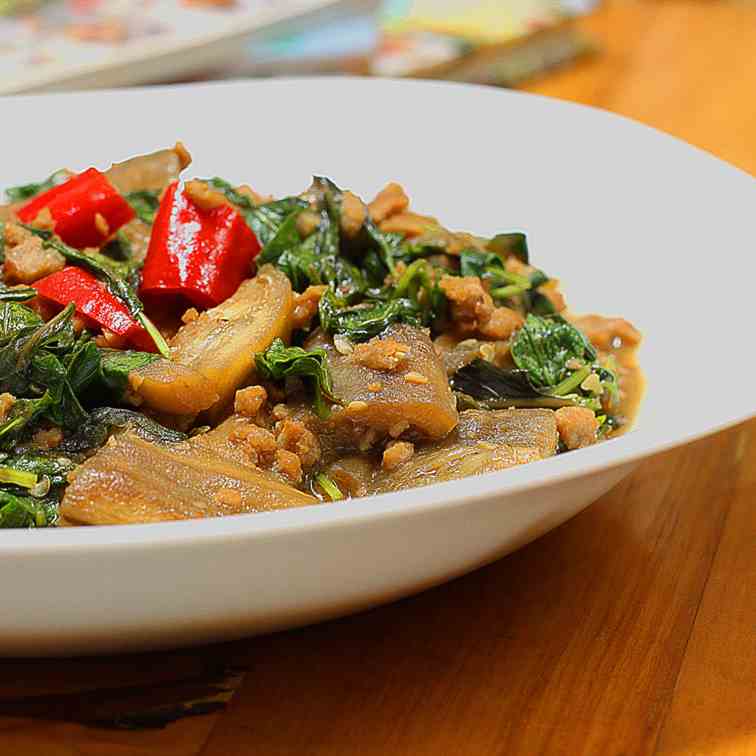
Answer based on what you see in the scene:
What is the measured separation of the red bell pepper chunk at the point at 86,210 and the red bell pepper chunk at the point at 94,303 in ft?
1.02

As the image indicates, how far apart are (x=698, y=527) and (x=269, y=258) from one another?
1178mm

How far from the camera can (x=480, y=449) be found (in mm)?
2355

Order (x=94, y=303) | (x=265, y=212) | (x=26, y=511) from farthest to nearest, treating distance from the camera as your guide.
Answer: (x=265, y=212) → (x=94, y=303) → (x=26, y=511)

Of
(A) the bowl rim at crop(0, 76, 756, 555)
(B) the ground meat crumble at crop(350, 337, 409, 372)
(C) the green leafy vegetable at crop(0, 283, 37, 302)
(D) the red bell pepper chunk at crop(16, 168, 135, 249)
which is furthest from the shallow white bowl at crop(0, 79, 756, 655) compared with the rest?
(C) the green leafy vegetable at crop(0, 283, 37, 302)

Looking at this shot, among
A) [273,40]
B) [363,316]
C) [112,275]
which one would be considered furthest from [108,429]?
[273,40]

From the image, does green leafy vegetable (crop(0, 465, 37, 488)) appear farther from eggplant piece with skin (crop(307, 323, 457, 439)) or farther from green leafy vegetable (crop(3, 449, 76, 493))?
eggplant piece with skin (crop(307, 323, 457, 439))

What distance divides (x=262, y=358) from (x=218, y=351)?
90mm

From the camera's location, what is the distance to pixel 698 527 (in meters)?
Answer: 2.57

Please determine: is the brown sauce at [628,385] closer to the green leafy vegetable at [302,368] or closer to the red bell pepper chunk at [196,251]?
the green leafy vegetable at [302,368]

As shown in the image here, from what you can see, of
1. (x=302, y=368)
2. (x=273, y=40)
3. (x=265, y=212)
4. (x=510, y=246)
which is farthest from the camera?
(x=273, y=40)

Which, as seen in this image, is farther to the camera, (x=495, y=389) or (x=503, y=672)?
(x=495, y=389)

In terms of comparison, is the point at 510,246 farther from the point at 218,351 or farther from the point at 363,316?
the point at 218,351

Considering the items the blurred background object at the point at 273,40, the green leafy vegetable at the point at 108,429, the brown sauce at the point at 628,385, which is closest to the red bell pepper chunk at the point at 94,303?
the green leafy vegetable at the point at 108,429

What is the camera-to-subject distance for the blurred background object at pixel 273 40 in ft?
16.9
